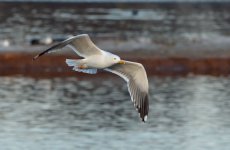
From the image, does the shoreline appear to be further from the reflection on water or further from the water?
the water

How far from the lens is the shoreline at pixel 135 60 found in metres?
31.2

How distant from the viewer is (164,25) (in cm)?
4609

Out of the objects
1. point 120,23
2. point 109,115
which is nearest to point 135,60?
Answer: point 109,115

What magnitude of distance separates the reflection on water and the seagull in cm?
586

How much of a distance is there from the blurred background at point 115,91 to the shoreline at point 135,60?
0.03m

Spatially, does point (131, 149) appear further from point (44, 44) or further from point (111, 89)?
point (44, 44)

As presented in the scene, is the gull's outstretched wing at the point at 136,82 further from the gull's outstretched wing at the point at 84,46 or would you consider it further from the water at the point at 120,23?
the water at the point at 120,23

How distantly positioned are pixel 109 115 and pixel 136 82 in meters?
9.94

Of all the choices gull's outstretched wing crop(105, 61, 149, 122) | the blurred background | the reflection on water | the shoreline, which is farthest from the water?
gull's outstretched wing crop(105, 61, 149, 122)

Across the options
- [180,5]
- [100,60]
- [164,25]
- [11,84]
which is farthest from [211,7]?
[100,60]

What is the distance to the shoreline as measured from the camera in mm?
31219

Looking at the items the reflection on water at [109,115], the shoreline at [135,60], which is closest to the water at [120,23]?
the shoreline at [135,60]

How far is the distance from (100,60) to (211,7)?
4927 cm

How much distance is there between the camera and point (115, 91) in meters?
30.3
